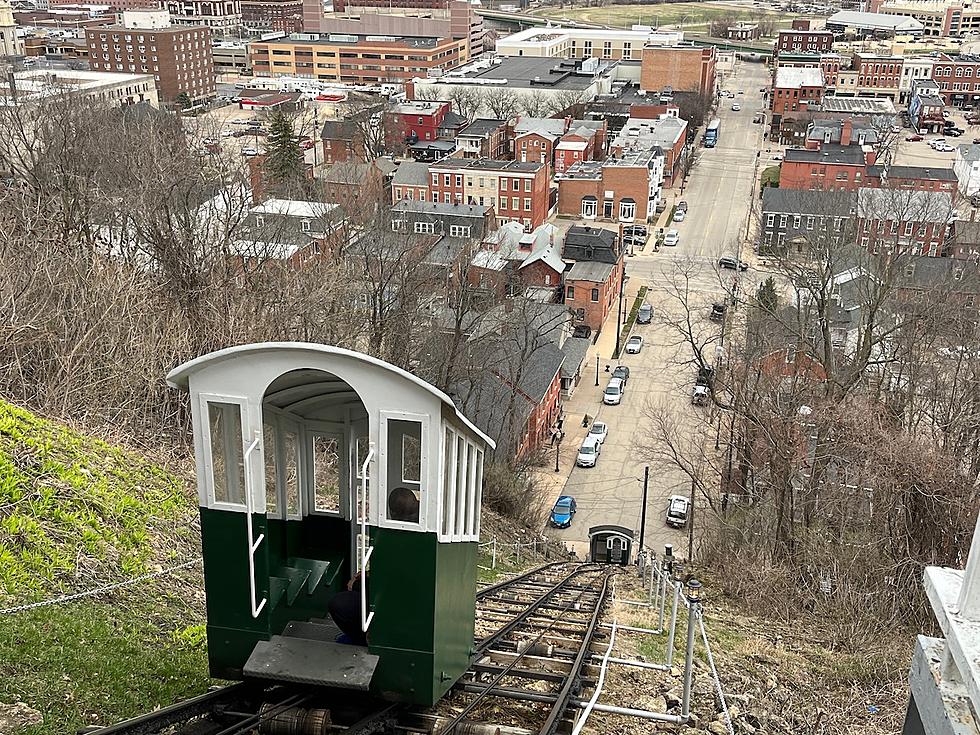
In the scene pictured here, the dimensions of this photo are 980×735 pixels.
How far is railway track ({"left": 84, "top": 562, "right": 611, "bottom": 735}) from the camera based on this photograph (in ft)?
15.5

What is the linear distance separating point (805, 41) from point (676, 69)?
99.6ft

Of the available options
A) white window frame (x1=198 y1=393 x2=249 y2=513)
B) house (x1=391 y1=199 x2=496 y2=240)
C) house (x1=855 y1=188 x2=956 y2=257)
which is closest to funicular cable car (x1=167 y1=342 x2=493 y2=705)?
white window frame (x1=198 y1=393 x2=249 y2=513)

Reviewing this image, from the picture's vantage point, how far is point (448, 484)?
5.03 meters

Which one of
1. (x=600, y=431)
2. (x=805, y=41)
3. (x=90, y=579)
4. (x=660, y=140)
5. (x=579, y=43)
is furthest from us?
(x=579, y=43)

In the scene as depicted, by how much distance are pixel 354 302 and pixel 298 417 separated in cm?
1751

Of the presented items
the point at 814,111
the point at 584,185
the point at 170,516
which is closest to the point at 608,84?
the point at 814,111

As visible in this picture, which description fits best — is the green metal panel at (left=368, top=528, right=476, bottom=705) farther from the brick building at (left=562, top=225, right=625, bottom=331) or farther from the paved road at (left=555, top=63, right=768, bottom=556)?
the brick building at (left=562, top=225, right=625, bottom=331)

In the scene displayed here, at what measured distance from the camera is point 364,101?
74.4 m

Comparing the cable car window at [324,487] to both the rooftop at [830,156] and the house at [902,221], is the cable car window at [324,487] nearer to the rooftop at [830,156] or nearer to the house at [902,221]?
the house at [902,221]

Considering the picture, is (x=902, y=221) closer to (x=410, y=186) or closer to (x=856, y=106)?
(x=410, y=186)

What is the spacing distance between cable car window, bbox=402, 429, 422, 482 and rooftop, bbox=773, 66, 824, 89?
8114 centimetres

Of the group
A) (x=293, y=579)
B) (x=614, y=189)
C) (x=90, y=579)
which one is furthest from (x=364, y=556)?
(x=614, y=189)

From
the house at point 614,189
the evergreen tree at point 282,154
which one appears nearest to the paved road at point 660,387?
the house at point 614,189

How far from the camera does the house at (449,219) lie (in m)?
40.8
